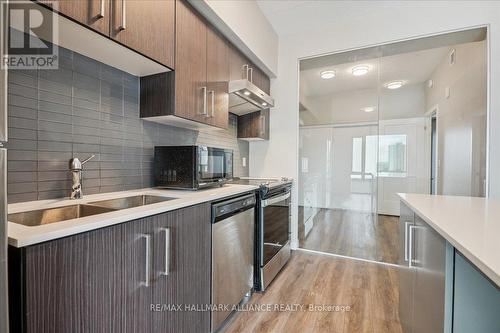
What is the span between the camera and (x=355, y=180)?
9.78 feet

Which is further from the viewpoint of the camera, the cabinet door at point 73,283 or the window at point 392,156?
the window at point 392,156

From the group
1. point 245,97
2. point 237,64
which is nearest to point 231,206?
point 245,97

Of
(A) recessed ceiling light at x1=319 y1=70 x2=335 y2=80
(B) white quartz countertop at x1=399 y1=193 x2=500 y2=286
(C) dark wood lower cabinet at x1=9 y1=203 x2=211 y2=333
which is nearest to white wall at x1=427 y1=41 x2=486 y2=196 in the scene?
(A) recessed ceiling light at x1=319 y1=70 x2=335 y2=80

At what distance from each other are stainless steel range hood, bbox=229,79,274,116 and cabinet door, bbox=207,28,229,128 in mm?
101

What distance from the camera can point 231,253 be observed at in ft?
5.37

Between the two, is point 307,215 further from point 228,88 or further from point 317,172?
point 228,88

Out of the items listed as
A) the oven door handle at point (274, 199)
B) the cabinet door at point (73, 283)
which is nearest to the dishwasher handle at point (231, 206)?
the oven door handle at point (274, 199)

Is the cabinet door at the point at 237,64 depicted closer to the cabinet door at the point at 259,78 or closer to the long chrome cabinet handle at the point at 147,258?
the cabinet door at the point at 259,78

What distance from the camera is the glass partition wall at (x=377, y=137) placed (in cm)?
265

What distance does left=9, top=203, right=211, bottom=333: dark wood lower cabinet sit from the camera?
66 centimetres

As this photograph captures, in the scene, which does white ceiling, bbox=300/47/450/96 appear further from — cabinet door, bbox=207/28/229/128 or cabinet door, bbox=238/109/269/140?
cabinet door, bbox=207/28/229/128

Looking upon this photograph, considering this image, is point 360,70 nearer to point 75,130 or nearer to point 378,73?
point 378,73

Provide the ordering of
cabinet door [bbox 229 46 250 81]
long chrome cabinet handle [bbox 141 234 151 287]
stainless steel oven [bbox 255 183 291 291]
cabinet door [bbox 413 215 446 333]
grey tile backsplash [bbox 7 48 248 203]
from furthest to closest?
1. cabinet door [bbox 229 46 250 81]
2. stainless steel oven [bbox 255 183 291 291]
3. grey tile backsplash [bbox 7 48 248 203]
4. long chrome cabinet handle [bbox 141 234 151 287]
5. cabinet door [bbox 413 215 446 333]

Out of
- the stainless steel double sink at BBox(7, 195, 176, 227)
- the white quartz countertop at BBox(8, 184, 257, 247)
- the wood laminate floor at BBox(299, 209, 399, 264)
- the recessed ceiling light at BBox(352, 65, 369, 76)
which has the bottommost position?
the wood laminate floor at BBox(299, 209, 399, 264)
